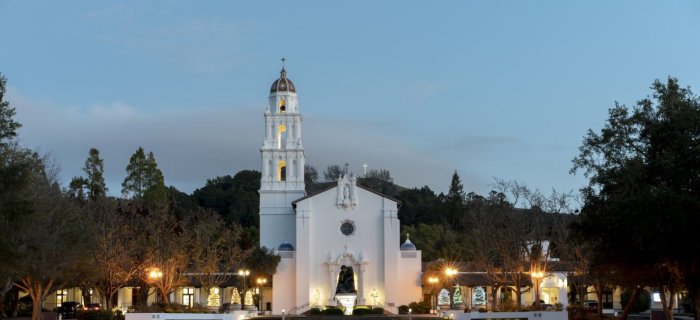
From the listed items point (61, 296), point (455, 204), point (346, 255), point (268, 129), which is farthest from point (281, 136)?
point (455, 204)

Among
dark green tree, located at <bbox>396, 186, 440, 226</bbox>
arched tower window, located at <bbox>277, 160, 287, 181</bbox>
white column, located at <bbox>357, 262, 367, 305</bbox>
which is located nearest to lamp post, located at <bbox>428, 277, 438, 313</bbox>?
white column, located at <bbox>357, 262, 367, 305</bbox>

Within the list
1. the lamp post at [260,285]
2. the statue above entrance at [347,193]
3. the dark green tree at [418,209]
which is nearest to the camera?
the lamp post at [260,285]

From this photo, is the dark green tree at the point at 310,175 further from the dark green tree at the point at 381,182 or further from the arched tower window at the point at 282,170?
the arched tower window at the point at 282,170

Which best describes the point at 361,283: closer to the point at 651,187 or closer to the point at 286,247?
the point at 286,247

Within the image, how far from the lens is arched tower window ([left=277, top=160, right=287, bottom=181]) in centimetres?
7800

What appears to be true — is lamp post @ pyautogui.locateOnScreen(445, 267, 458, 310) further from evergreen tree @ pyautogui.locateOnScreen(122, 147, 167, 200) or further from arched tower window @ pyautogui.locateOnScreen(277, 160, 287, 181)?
evergreen tree @ pyautogui.locateOnScreen(122, 147, 167, 200)

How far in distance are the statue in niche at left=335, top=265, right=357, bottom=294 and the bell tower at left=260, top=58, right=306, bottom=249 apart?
21.2ft

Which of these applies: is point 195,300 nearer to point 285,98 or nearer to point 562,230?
point 285,98

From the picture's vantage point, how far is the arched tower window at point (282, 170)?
256ft

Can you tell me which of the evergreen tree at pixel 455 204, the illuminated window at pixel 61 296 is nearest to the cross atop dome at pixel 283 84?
the illuminated window at pixel 61 296

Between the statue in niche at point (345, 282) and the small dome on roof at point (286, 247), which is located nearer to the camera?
the statue in niche at point (345, 282)

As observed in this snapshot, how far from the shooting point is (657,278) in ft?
135

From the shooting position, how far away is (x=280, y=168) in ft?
258

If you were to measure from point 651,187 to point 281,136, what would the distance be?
45846mm
